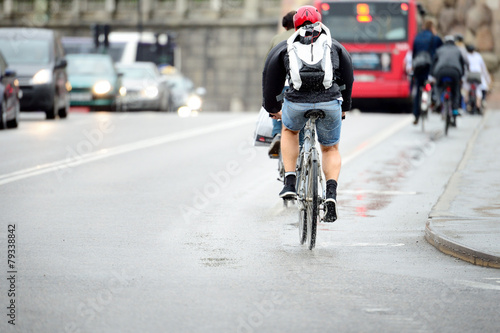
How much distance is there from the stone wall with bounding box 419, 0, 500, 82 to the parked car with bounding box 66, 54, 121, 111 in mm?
23473

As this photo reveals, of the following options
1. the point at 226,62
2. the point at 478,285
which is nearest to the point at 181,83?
the point at 226,62

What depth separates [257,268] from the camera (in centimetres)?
817

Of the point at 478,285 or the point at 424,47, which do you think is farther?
the point at 424,47

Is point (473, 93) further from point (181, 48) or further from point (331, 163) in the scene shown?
point (181, 48)

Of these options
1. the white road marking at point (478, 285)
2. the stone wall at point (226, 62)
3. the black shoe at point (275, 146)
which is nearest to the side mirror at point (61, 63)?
the black shoe at point (275, 146)

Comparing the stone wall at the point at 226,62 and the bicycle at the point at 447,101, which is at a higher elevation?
the bicycle at the point at 447,101

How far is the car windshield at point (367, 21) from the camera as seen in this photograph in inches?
1289

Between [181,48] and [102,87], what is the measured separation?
122ft

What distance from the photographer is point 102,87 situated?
109ft

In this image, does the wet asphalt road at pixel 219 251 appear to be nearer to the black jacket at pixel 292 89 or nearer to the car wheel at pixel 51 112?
the black jacket at pixel 292 89

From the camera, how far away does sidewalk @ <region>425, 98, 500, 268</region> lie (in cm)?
875

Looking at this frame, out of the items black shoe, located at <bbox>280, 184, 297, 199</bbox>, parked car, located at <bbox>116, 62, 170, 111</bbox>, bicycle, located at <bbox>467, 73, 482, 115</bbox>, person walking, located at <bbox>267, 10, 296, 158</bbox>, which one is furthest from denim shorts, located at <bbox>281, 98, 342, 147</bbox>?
parked car, located at <bbox>116, 62, 170, 111</bbox>

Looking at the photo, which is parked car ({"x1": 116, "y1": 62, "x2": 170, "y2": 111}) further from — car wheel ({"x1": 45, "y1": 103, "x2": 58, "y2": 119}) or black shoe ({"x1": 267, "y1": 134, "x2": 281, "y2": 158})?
black shoe ({"x1": 267, "y1": 134, "x2": 281, "y2": 158})

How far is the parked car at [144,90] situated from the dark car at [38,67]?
297 inches
